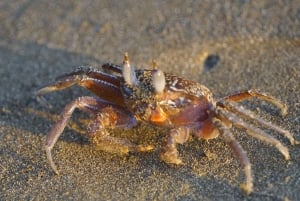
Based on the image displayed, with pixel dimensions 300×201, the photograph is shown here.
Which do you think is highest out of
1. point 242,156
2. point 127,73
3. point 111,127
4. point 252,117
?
point 127,73

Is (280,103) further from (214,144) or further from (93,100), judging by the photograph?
(93,100)

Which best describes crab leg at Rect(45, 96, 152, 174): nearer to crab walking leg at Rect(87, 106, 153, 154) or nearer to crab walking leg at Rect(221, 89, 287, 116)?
crab walking leg at Rect(87, 106, 153, 154)

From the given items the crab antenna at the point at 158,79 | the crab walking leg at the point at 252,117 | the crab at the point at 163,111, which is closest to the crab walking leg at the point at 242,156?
the crab at the point at 163,111

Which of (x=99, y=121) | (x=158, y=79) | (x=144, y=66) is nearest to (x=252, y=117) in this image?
(x=158, y=79)

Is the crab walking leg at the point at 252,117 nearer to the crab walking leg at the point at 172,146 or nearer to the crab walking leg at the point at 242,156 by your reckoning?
the crab walking leg at the point at 242,156

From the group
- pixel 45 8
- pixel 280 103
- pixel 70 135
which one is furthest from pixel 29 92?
pixel 280 103

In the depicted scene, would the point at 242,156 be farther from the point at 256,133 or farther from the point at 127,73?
the point at 127,73
